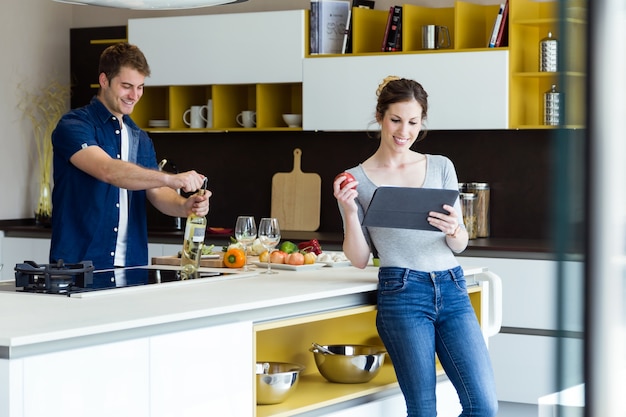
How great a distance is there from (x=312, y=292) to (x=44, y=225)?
11.9 feet

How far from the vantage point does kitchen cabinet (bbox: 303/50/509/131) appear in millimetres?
4965

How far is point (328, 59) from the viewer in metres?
5.34

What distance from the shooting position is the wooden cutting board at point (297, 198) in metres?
5.78

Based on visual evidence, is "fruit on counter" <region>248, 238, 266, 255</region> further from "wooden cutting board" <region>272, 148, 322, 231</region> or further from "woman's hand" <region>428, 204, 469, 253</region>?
"wooden cutting board" <region>272, 148, 322, 231</region>

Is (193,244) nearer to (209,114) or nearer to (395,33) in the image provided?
(395,33)

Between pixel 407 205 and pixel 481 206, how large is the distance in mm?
2574

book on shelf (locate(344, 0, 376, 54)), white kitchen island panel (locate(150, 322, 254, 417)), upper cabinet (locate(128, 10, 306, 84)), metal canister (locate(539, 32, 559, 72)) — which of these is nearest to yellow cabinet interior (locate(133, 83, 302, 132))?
upper cabinet (locate(128, 10, 306, 84))

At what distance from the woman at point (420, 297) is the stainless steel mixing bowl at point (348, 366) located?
0.27 metres

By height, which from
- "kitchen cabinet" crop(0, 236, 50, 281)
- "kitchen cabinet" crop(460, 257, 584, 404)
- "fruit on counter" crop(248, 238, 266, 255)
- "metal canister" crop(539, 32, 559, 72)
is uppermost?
"metal canister" crop(539, 32, 559, 72)

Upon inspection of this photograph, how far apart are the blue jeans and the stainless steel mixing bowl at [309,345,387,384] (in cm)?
28

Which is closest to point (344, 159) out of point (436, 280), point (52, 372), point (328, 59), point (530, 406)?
point (328, 59)

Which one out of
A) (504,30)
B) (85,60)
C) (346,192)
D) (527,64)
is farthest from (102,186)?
(85,60)

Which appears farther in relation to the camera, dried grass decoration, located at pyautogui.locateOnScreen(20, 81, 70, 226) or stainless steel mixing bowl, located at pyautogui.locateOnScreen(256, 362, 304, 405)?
dried grass decoration, located at pyautogui.locateOnScreen(20, 81, 70, 226)

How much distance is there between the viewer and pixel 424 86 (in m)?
5.11
